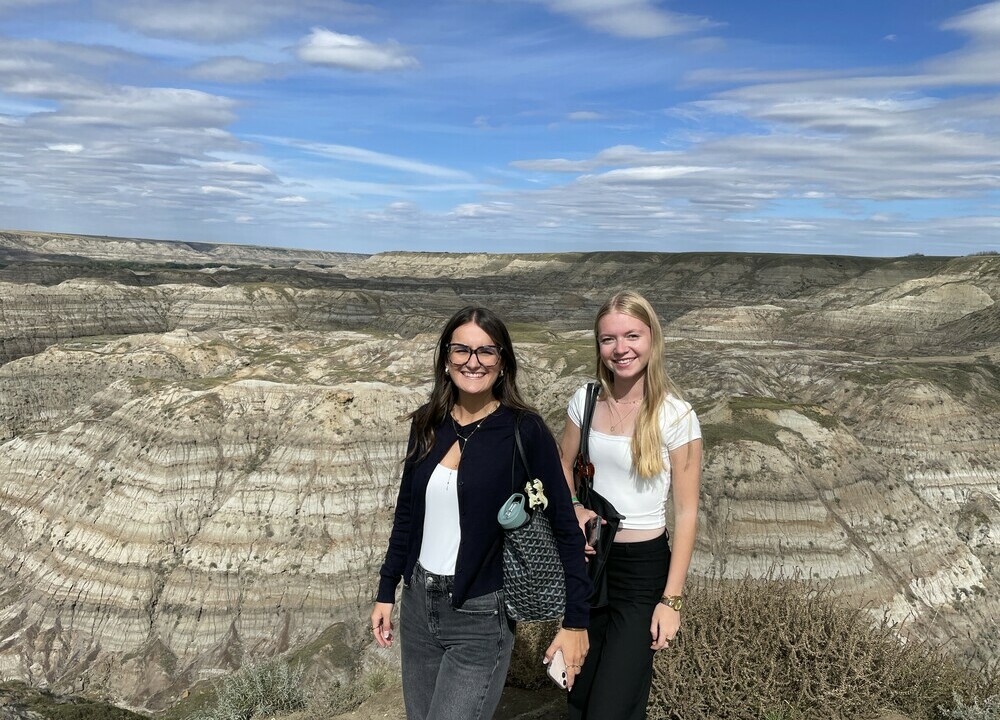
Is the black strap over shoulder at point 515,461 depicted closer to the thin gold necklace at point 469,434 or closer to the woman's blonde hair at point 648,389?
the thin gold necklace at point 469,434

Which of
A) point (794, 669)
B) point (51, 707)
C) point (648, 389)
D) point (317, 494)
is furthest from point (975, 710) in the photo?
point (317, 494)

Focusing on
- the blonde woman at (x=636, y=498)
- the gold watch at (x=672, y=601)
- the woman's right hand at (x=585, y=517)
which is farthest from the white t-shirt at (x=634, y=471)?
the gold watch at (x=672, y=601)

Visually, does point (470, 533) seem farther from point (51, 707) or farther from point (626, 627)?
point (51, 707)

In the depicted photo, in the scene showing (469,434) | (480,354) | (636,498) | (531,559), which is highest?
(480,354)

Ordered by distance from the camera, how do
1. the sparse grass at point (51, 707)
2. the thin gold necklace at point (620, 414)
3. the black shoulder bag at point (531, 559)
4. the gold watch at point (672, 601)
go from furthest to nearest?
the sparse grass at point (51, 707) → the thin gold necklace at point (620, 414) → the gold watch at point (672, 601) → the black shoulder bag at point (531, 559)

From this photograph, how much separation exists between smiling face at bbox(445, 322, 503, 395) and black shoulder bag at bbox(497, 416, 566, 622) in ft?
1.22

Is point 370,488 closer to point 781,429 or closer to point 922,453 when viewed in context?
point 781,429

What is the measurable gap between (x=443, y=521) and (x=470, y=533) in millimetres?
197

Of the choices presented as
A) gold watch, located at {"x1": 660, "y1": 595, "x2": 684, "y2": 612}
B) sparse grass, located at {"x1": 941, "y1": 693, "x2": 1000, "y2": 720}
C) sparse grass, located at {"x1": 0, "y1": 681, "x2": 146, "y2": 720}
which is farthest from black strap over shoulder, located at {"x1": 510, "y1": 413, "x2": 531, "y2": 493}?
sparse grass, located at {"x1": 0, "y1": 681, "x2": 146, "y2": 720}

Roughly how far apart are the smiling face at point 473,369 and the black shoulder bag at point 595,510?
0.76m

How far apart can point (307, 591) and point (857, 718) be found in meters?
35.2

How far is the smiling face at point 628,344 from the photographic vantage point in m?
4.45

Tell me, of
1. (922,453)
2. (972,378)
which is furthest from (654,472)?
(972,378)

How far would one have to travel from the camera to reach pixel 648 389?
440cm
